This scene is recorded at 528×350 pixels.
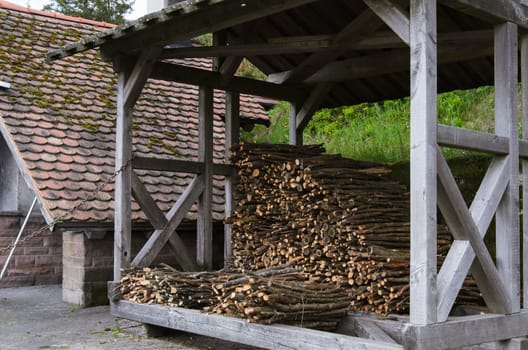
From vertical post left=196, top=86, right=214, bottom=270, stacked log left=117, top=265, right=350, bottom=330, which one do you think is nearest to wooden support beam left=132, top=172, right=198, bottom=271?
vertical post left=196, top=86, right=214, bottom=270

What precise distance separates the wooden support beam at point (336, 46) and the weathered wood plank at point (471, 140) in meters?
1.99

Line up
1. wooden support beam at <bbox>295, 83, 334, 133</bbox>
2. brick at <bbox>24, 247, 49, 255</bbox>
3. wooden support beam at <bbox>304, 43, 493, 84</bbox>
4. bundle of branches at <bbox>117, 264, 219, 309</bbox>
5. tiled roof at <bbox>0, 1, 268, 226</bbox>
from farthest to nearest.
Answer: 1. brick at <bbox>24, 247, 49, 255</bbox>
2. wooden support beam at <bbox>295, 83, 334, 133</bbox>
3. tiled roof at <bbox>0, 1, 268, 226</bbox>
4. wooden support beam at <bbox>304, 43, 493, 84</bbox>
5. bundle of branches at <bbox>117, 264, 219, 309</bbox>

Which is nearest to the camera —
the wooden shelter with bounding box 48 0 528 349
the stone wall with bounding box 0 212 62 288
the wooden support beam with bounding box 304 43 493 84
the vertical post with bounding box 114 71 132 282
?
the wooden shelter with bounding box 48 0 528 349

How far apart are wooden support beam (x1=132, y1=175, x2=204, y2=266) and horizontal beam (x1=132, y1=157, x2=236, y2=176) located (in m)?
0.18

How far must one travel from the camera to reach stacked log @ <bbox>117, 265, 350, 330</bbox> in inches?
243

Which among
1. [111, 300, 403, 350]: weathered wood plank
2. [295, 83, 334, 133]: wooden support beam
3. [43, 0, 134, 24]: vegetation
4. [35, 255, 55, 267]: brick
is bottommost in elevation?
[111, 300, 403, 350]: weathered wood plank

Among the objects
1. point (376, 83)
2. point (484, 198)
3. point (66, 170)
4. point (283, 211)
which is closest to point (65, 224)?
point (66, 170)

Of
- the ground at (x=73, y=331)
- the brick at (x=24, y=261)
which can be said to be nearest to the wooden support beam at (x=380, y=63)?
the ground at (x=73, y=331)

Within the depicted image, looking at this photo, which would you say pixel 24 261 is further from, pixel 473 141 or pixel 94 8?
pixel 94 8

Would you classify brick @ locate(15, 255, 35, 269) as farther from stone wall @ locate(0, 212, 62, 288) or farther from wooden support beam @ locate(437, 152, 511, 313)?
wooden support beam @ locate(437, 152, 511, 313)

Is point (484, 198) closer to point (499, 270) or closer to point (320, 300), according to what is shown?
point (499, 270)

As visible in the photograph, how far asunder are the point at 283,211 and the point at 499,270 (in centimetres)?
259

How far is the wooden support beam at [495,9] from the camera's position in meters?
5.62

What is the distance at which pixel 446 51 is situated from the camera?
309 inches
